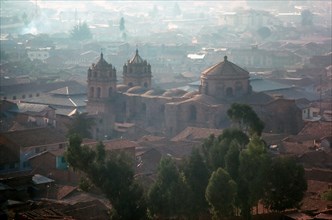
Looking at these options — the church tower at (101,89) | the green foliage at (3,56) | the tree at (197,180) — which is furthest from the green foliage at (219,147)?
the green foliage at (3,56)

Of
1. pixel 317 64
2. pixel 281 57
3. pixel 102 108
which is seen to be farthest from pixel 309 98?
pixel 281 57

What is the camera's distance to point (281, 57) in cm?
7994

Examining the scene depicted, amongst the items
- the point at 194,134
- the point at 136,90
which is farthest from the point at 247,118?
the point at 136,90

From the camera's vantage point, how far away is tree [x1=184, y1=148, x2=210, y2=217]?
71.1 ft

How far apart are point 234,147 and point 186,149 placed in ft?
29.7

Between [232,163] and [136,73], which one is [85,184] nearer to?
[232,163]

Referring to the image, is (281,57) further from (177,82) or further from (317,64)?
(177,82)

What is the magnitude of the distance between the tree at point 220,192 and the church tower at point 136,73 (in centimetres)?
2056

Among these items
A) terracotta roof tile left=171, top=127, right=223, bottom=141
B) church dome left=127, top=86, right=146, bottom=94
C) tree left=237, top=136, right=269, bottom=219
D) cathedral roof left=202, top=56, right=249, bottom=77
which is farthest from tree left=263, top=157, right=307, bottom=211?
church dome left=127, top=86, right=146, bottom=94

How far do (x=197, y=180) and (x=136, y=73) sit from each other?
63.7 ft

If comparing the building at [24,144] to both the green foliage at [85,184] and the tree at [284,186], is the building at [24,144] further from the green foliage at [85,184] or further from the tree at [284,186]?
the tree at [284,186]

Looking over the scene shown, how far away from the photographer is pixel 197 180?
72.6 feet

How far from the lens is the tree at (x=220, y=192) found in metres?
20.5

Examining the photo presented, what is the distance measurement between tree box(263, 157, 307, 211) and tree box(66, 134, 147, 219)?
3463 millimetres
